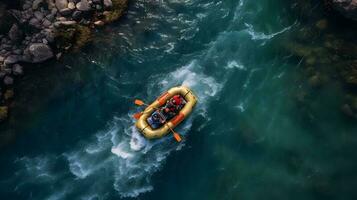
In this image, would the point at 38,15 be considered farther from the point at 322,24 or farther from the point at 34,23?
the point at 322,24

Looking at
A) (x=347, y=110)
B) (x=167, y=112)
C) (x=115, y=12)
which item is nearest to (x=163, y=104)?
(x=167, y=112)

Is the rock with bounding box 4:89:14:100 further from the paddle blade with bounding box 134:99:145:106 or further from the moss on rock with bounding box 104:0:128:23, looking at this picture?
the paddle blade with bounding box 134:99:145:106

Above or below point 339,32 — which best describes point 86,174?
below

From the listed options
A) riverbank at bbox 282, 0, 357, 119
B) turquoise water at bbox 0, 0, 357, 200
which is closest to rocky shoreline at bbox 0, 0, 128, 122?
turquoise water at bbox 0, 0, 357, 200

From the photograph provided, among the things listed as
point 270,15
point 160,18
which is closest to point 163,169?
point 160,18

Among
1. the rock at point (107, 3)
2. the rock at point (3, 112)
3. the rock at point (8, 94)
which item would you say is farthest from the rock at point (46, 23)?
the rock at point (3, 112)

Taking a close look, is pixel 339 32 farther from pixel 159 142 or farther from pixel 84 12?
pixel 84 12
